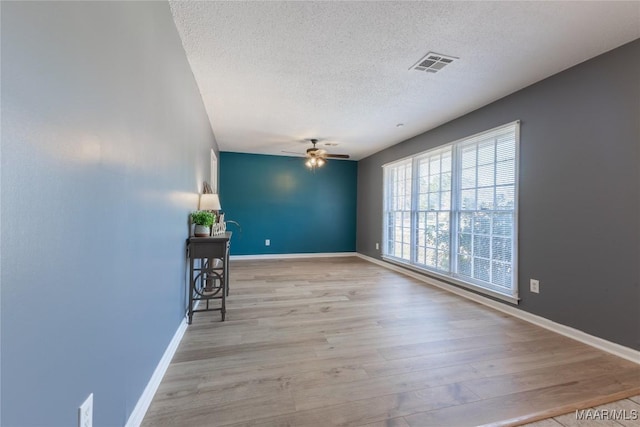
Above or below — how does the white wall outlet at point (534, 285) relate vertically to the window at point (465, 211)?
below

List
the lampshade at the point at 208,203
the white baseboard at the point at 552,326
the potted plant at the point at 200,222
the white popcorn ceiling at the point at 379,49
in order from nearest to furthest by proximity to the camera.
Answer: the white popcorn ceiling at the point at 379,49 → the white baseboard at the point at 552,326 → the potted plant at the point at 200,222 → the lampshade at the point at 208,203

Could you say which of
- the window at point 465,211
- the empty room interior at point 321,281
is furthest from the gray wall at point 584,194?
the window at point 465,211

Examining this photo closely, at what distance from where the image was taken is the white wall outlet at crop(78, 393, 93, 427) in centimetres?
87

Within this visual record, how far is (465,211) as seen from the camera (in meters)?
3.54

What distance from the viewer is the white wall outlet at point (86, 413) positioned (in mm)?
869

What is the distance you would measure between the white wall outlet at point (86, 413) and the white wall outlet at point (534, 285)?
11.1 ft

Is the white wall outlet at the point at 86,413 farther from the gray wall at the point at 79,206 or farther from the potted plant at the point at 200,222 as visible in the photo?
the potted plant at the point at 200,222

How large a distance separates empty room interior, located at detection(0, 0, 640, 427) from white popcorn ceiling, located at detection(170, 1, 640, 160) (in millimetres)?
20

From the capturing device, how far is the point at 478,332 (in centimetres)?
243

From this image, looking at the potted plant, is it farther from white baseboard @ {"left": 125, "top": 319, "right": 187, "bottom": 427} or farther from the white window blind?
the white window blind

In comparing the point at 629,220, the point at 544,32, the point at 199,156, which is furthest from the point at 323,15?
the point at 629,220

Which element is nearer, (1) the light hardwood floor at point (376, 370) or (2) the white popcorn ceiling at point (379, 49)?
(1) the light hardwood floor at point (376, 370)

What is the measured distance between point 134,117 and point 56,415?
3.70 ft

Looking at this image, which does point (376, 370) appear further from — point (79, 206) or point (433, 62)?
point (433, 62)
